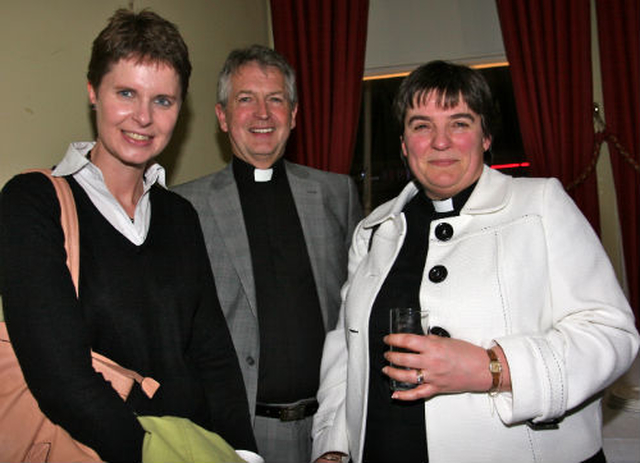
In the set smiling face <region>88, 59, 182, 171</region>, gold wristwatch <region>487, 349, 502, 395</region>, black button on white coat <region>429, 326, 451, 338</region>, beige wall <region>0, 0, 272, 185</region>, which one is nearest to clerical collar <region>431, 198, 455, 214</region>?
→ black button on white coat <region>429, 326, 451, 338</region>

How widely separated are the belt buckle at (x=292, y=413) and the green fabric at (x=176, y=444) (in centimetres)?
81

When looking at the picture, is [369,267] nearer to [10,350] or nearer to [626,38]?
[10,350]

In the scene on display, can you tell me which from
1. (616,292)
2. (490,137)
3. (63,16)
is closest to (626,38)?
(490,137)

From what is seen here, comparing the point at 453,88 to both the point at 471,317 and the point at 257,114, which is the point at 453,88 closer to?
the point at 471,317

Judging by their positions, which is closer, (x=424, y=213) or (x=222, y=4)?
(x=424, y=213)

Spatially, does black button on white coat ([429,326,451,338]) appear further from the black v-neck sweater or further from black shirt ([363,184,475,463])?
the black v-neck sweater

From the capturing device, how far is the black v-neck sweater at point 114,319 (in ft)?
3.97

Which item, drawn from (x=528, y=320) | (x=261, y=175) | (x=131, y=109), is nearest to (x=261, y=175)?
(x=261, y=175)

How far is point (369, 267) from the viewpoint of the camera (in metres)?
1.83

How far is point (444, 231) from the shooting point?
166cm

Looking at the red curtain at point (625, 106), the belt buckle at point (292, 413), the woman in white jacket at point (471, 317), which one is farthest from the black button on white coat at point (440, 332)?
the red curtain at point (625, 106)

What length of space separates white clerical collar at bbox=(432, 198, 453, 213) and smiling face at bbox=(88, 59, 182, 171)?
95 cm

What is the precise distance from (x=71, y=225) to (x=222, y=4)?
256 centimetres

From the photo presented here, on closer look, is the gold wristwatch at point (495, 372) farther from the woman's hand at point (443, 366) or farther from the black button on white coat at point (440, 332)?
the black button on white coat at point (440, 332)
